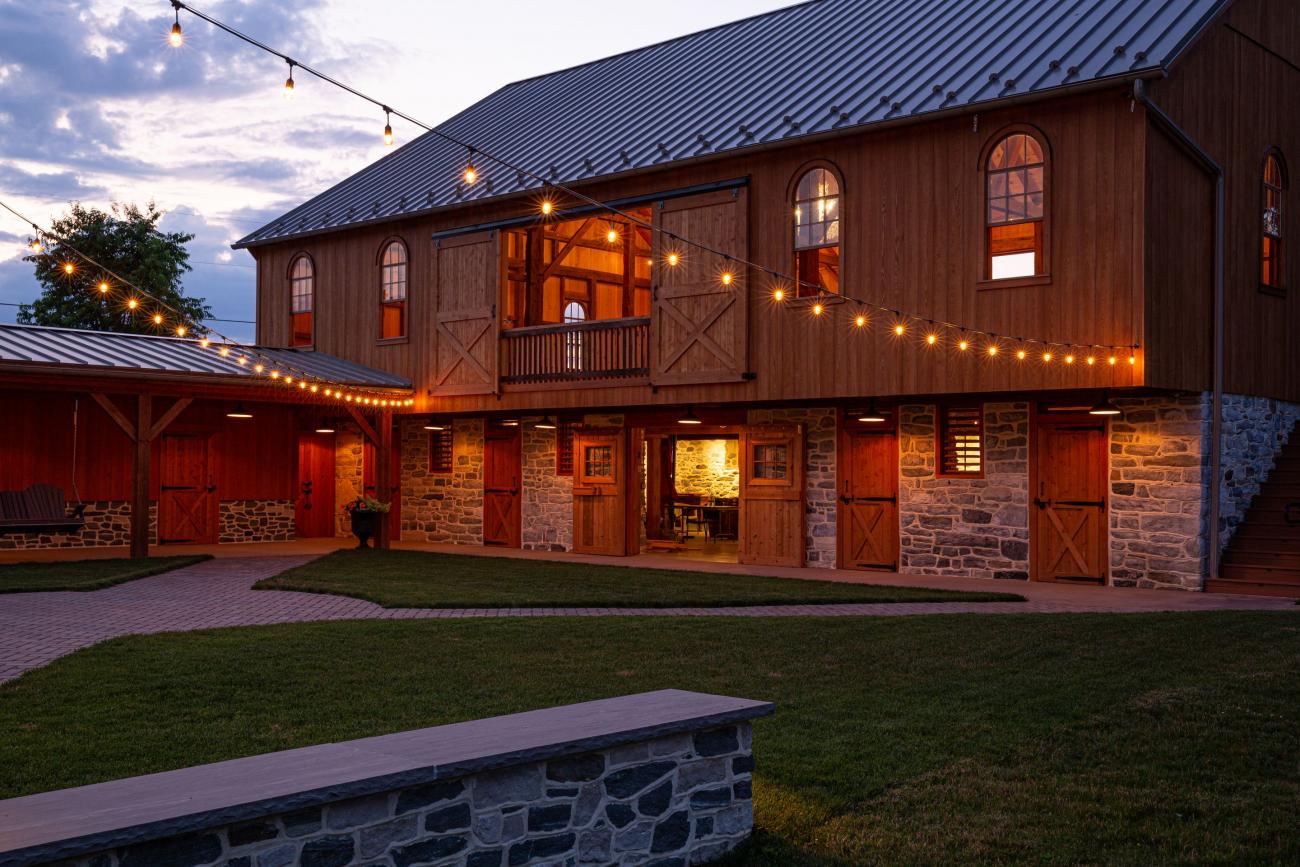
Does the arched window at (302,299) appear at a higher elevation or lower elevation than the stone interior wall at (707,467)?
higher

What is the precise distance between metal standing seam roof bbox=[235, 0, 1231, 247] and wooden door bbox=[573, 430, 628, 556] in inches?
168

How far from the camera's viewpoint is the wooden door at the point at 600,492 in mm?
19422

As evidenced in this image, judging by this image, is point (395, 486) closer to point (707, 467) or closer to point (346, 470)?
point (346, 470)

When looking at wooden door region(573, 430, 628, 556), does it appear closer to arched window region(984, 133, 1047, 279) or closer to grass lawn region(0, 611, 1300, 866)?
arched window region(984, 133, 1047, 279)

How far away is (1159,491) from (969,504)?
8.01 feet

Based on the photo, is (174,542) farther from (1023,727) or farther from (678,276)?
(1023,727)

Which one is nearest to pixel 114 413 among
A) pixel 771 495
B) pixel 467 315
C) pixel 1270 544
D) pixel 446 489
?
pixel 467 315

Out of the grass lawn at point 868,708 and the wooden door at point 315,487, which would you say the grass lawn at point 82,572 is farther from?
the wooden door at point 315,487

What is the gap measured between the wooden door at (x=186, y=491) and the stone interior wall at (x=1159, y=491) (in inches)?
600

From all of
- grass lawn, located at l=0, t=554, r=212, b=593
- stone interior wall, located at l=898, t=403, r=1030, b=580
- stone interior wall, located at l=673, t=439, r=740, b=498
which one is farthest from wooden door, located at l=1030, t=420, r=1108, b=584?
grass lawn, located at l=0, t=554, r=212, b=593

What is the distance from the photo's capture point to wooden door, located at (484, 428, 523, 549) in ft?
69.3

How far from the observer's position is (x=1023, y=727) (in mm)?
6980

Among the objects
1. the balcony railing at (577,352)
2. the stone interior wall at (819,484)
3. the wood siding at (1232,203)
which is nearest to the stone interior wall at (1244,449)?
the wood siding at (1232,203)

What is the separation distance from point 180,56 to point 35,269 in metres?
29.2
